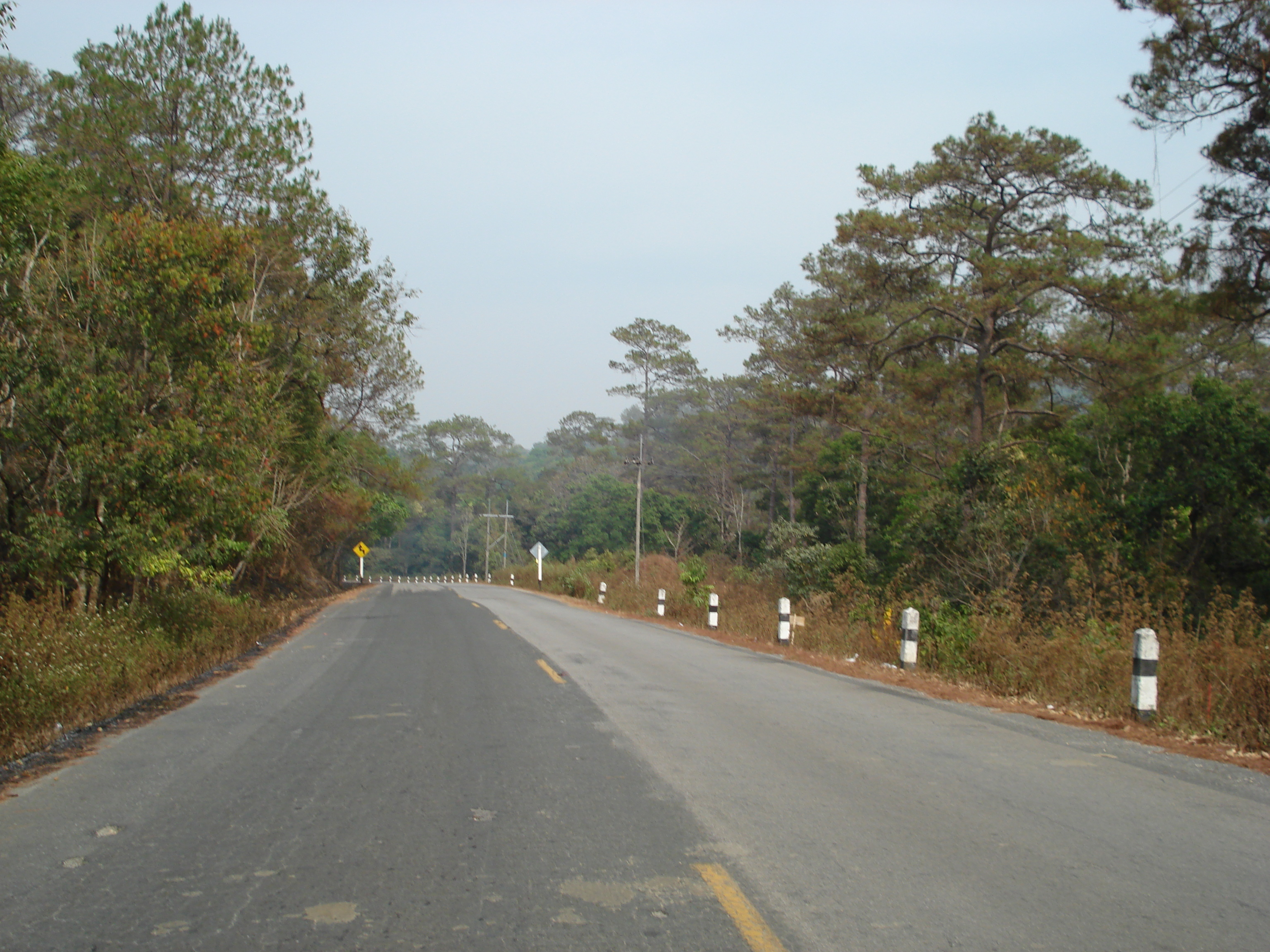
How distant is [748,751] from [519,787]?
79.7 inches

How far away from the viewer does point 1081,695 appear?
32.6ft

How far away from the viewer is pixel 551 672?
12.1 metres

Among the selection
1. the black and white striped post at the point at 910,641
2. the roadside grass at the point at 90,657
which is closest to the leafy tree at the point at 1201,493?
the black and white striped post at the point at 910,641

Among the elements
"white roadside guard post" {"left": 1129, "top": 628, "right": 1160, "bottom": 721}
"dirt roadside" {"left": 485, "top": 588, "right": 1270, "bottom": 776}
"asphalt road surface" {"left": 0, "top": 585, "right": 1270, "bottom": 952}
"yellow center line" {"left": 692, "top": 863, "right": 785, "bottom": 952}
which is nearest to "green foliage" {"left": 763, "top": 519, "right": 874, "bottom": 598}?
"dirt roadside" {"left": 485, "top": 588, "right": 1270, "bottom": 776}

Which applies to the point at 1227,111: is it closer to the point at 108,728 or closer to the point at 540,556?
the point at 108,728

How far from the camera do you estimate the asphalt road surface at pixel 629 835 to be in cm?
379

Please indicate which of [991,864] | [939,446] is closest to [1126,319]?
[939,446]

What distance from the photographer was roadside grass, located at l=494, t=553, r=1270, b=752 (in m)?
8.33

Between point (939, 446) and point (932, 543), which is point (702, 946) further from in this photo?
point (939, 446)

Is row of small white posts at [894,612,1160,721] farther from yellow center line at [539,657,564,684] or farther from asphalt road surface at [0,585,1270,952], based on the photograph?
yellow center line at [539,657,564,684]

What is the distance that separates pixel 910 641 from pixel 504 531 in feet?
264

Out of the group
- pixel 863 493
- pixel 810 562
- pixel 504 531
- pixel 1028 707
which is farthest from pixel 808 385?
pixel 504 531

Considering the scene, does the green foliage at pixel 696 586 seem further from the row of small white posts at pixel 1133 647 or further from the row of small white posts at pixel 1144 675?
the row of small white posts at pixel 1144 675

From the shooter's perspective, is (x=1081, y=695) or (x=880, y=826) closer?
(x=880, y=826)
